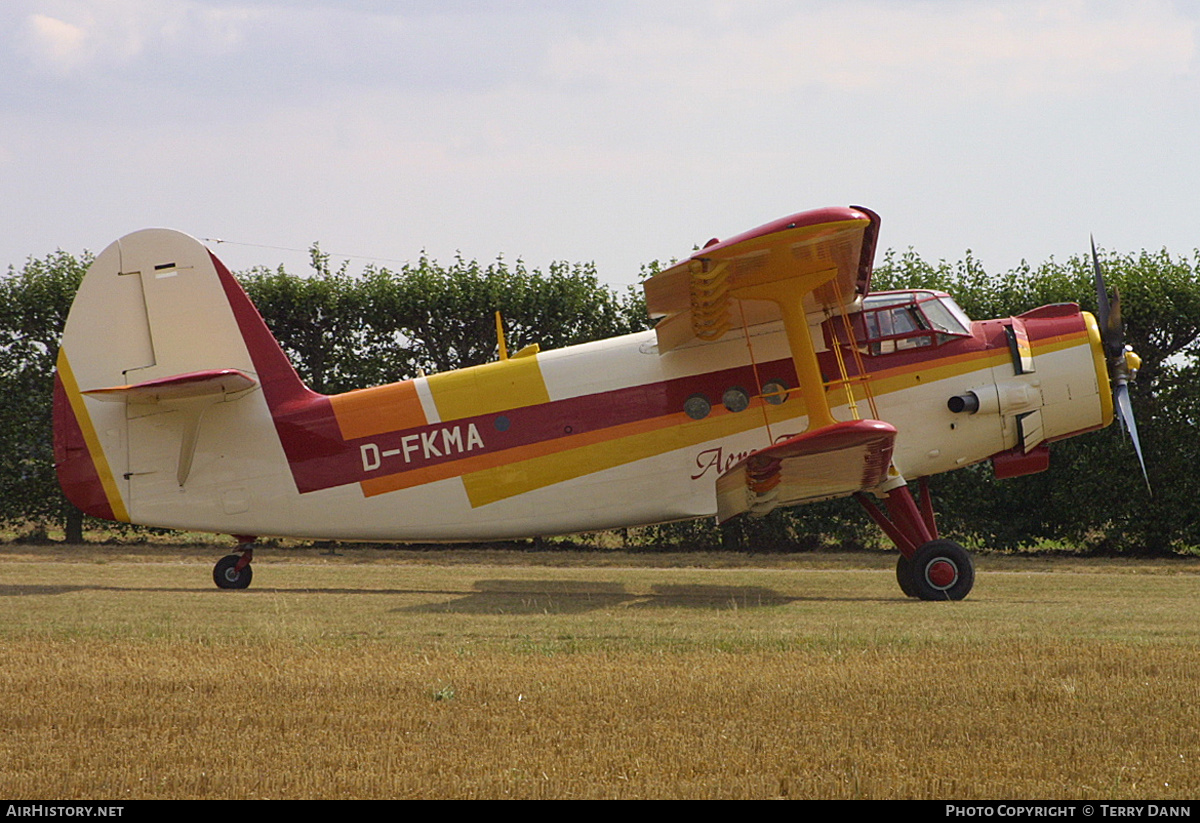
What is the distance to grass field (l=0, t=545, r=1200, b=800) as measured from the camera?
19.1 ft

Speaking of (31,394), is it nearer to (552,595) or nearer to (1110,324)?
(552,595)

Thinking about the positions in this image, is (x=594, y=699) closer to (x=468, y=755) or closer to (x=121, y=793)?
(x=468, y=755)

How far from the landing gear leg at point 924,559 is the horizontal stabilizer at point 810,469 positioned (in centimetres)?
56

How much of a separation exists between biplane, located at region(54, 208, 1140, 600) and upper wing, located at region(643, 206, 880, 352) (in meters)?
0.08

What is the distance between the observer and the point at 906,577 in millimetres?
13578

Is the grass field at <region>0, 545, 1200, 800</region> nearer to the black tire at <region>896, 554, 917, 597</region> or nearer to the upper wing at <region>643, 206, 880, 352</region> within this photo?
the black tire at <region>896, 554, 917, 597</region>

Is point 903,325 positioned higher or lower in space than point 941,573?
higher

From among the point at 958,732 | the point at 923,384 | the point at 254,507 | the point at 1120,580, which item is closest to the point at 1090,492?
the point at 1120,580

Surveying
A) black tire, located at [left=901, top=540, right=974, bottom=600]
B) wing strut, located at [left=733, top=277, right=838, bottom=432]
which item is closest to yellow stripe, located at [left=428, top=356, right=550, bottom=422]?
wing strut, located at [left=733, top=277, right=838, bottom=432]

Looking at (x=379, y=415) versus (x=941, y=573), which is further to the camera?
(x=379, y=415)

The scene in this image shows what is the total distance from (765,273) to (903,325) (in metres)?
2.27

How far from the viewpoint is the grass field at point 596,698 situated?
5.81m

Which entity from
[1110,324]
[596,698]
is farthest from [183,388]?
[1110,324]
